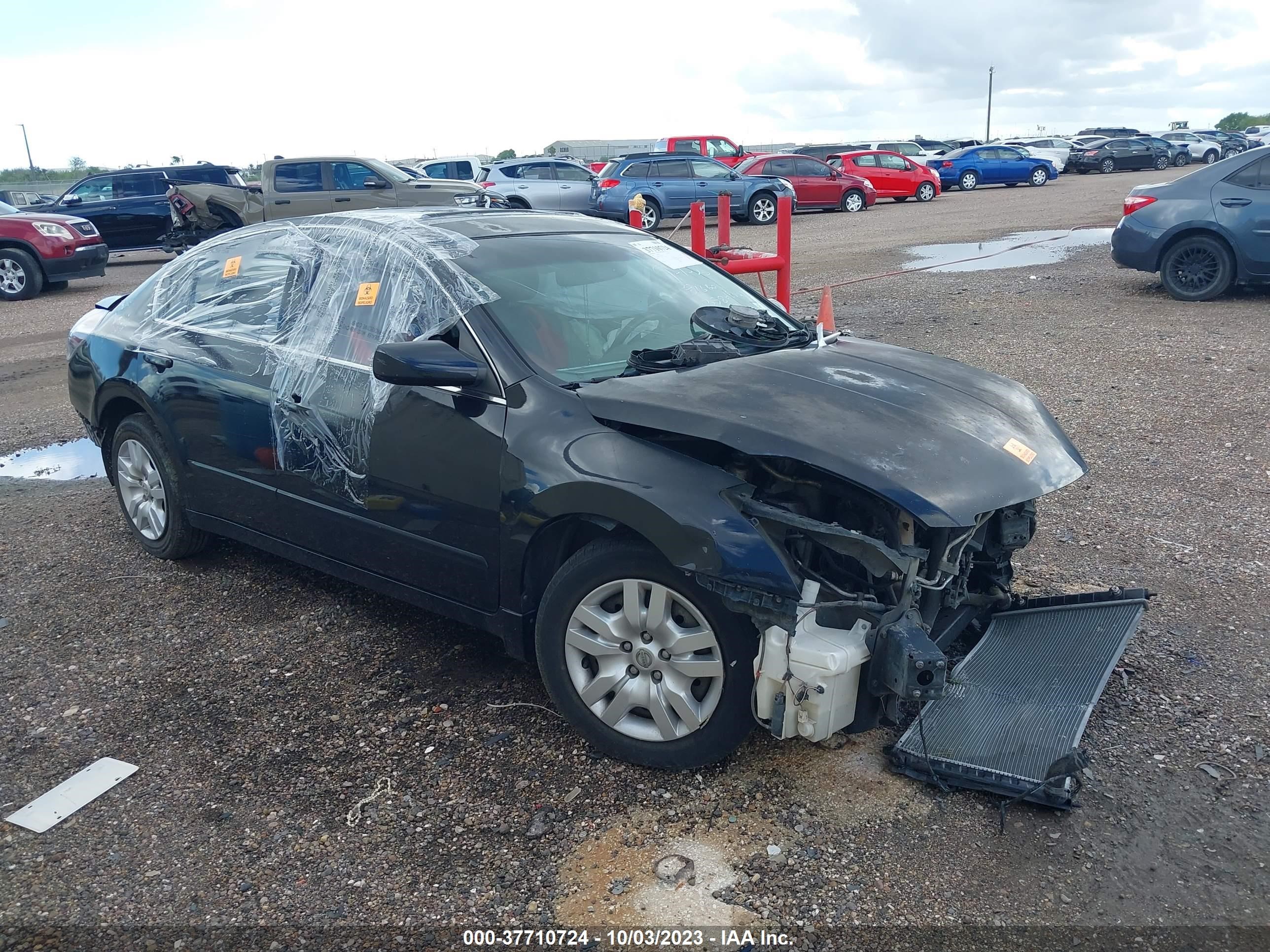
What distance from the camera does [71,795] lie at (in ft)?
10.8

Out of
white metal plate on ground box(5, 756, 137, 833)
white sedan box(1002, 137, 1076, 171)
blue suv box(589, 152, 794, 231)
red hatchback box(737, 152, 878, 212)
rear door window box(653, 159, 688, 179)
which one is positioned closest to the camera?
white metal plate on ground box(5, 756, 137, 833)

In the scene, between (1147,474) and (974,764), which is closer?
(974,764)

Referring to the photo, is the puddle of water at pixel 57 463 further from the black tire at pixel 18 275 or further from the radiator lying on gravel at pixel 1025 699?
the black tire at pixel 18 275

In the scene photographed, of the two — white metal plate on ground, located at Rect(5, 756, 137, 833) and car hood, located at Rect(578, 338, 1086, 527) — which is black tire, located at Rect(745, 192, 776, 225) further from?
white metal plate on ground, located at Rect(5, 756, 137, 833)

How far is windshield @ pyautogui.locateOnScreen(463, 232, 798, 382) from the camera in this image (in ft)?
11.9

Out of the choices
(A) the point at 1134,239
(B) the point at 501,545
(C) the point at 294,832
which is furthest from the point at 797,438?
(A) the point at 1134,239

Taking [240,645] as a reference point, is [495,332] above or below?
above

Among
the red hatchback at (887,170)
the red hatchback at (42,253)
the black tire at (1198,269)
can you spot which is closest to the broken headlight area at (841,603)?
the black tire at (1198,269)

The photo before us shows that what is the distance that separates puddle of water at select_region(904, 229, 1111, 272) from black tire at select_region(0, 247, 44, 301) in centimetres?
1296

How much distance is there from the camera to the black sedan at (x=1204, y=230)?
992 centimetres

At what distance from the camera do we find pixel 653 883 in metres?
2.78

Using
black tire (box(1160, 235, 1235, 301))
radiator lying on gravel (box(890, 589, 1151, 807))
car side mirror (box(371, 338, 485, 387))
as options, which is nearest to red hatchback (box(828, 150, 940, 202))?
black tire (box(1160, 235, 1235, 301))

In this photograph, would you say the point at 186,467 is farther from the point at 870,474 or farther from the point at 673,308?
the point at 870,474

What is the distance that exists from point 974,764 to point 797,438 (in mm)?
1150
